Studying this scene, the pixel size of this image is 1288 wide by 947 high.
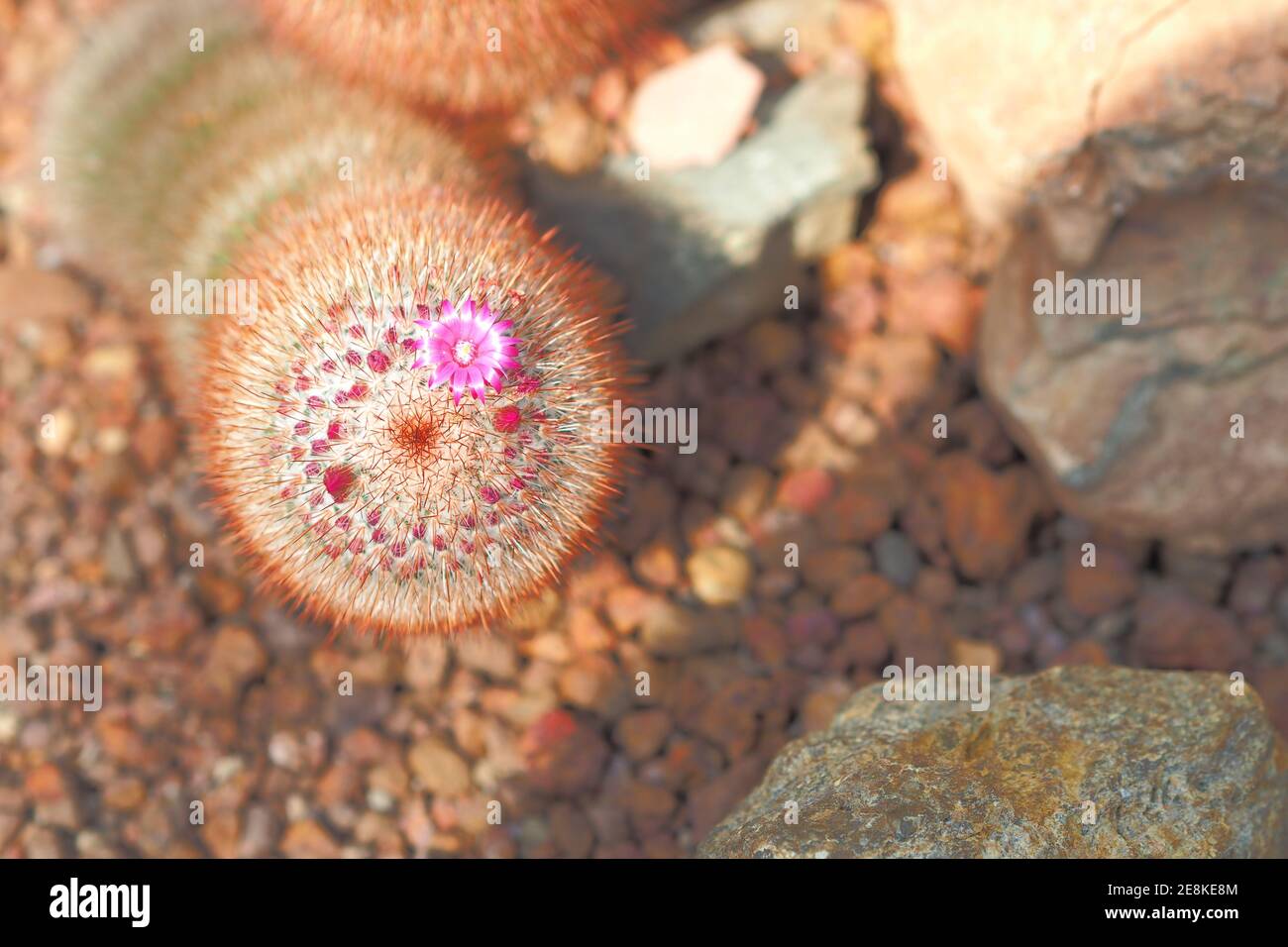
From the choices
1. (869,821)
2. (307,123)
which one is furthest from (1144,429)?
(307,123)

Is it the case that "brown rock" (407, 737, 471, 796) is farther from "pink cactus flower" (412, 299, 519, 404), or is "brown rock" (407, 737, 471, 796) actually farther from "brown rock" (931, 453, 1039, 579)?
"brown rock" (931, 453, 1039, 579)

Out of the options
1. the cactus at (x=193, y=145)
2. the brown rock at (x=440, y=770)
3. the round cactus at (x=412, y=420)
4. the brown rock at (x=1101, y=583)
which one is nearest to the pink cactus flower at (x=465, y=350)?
the round cactus at (x=412, y=420)

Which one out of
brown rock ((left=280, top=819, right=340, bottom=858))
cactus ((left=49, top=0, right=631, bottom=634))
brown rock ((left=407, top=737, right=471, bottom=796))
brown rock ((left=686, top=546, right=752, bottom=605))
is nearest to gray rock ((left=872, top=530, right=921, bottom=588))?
brown rock ((left=686, top=546, right=752, bottom=605))

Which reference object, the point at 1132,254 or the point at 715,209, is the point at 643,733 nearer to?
the point at 715,209

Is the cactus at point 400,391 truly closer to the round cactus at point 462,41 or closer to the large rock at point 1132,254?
the round cactus at point 462,41

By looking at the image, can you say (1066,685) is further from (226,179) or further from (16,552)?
(16,552)
